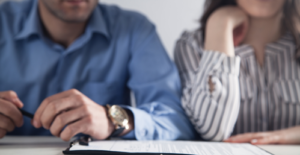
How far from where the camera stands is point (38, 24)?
0.95 meters

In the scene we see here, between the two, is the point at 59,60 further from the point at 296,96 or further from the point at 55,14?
the point at 296,96

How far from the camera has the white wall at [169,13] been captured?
125cm

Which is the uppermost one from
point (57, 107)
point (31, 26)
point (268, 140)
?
point (31, 26)

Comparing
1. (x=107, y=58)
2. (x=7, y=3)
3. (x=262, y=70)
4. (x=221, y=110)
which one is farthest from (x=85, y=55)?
(x=262, y=70)

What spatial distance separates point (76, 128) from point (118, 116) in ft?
0.39

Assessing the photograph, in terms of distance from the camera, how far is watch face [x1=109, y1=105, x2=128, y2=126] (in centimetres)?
66

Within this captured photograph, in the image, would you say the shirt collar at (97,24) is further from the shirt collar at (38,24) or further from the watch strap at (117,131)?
the watch strap at (117,131)

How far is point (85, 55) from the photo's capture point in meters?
0.96

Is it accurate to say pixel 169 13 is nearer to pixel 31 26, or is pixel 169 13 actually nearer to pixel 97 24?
pixel 97 24

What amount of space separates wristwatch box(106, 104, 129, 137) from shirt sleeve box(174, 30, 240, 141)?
0.85ft

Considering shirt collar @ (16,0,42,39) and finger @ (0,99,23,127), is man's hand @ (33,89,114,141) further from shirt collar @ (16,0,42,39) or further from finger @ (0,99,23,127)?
shirt collar @ (16,0,42,39)

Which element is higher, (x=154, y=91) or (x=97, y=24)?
(x=97, y=24)

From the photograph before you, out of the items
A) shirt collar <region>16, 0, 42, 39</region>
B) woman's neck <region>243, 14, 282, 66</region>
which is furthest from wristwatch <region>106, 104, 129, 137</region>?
woman's neck <region>243, 14, 282, 66</region>

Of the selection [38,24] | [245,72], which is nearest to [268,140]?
[245,72]
